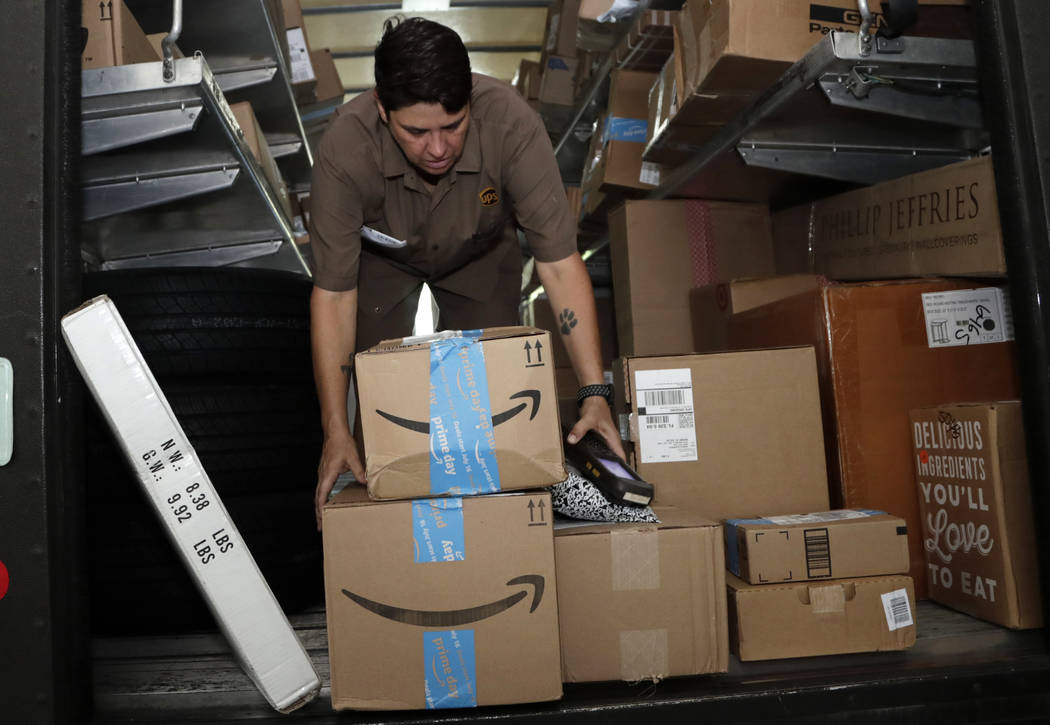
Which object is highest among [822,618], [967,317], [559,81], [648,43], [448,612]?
[559,81]

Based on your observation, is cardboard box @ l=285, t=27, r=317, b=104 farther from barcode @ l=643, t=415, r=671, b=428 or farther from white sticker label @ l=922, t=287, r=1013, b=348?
white sticker label @ l=922, t=287, r=1013, b=348

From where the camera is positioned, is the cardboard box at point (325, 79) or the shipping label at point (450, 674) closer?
the shipping label at point (450, 674)

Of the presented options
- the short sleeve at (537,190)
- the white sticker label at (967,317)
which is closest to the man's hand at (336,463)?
the short sleeve at (537,190)

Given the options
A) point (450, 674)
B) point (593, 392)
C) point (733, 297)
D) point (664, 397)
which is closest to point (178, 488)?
point (450, 674)

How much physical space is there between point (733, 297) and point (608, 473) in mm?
1071

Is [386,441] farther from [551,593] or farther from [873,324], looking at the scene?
[873,324]

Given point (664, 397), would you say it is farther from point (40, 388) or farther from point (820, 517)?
point (40, 388)

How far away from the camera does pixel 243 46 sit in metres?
2.79

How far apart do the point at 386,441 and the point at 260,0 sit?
1.90m

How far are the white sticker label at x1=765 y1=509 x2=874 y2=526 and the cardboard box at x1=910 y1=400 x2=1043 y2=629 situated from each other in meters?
0.22

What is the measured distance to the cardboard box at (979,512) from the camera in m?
1.50

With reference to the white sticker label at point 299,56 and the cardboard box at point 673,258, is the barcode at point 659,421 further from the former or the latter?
the white sticker label at point 299,56

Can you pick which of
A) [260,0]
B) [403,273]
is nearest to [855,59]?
[403,273]

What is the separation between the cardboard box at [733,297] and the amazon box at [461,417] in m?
1.17
